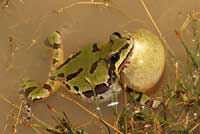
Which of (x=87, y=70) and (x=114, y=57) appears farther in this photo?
(x=87, y=70)

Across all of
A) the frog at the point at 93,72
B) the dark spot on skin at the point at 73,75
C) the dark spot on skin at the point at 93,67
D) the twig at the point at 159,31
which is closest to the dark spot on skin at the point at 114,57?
the frog at the point at 93,72

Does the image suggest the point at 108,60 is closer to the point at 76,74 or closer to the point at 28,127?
the point at 76,74

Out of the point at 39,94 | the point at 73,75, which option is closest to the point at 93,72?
the point at 73,75

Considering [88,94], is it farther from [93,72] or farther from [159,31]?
[159,31]

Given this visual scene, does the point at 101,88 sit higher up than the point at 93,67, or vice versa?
the point at 93,67

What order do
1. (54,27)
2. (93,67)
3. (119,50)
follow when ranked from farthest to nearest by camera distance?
(54,27)
(93,67)
(119,50)

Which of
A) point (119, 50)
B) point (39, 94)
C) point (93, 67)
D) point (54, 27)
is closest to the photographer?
point (119, 50)
